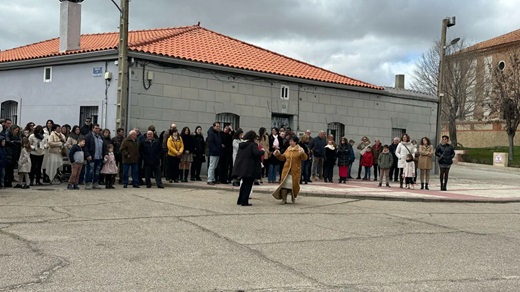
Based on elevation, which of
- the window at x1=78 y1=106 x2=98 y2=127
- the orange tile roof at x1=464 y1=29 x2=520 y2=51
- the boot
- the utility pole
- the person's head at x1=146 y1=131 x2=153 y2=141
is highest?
the orange tile roof at x1=464 y1=29 x2=520 y2=51

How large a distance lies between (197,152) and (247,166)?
5.38 metres

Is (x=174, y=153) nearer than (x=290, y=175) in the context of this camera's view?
No

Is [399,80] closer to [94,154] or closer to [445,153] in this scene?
[445,153]

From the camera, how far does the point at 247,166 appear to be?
1239cm

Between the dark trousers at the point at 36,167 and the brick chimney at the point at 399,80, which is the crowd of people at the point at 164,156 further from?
the brick chimney at the point at 399,80

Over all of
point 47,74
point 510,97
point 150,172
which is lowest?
point 150,172

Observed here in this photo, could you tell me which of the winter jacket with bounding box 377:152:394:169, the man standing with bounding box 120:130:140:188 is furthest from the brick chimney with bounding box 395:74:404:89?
the man standing with bounding box 120:130:140:188

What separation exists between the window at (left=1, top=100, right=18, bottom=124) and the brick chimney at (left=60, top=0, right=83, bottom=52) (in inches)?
123

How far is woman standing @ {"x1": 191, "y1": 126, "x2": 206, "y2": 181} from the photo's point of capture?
1741 centimetres

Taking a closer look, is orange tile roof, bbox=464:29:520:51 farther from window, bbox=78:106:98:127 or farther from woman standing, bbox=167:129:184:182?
woman standing, bbox=167:129:184:182

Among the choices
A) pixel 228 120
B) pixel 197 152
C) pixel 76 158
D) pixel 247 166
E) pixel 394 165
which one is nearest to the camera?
pixel 247 166

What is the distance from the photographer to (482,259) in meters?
7.45

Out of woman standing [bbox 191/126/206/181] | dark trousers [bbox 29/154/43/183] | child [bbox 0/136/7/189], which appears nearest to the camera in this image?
child [bbox 0/136/7/189]

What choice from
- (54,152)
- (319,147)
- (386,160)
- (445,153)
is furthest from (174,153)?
(445,153)
